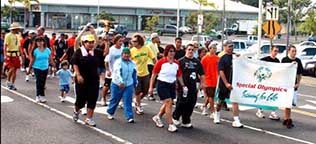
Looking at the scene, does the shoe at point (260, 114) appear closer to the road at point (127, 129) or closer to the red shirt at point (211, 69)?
the road at point (127, 129)

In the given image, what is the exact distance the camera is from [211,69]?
11.9 m

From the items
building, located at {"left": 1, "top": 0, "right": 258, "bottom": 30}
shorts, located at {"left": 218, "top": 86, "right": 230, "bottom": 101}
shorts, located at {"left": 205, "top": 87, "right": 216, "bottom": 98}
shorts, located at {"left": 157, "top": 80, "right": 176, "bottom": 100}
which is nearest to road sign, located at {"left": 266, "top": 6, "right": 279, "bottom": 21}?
shorts, located at {"left": 205, "top": 87, "right": 216, "bottom": 98}

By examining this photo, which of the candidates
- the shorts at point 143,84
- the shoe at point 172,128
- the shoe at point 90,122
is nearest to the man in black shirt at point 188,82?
the shoe at point 172,128

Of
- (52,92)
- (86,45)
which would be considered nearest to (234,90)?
(86,45)

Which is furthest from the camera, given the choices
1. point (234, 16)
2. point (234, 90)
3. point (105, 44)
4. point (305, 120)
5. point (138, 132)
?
point (234, 16)

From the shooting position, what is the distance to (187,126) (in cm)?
1075

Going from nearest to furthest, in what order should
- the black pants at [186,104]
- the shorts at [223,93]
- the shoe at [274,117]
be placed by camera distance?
1. the black pants at [186,104]
2. the shorts at [223,93]
3. the shoe at [274,117]

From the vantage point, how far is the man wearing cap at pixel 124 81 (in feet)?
35.6

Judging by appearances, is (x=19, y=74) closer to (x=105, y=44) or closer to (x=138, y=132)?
(x=105, y=44)

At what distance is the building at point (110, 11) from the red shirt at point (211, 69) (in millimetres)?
67431

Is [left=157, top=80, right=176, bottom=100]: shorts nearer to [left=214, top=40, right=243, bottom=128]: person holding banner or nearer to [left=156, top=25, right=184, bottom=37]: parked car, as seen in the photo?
[left=214, top=40, right=243, bottom=128]: person holding banner

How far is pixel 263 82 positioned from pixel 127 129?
3187 millimetres

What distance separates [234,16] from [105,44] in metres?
72.0

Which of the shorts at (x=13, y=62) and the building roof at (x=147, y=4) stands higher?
the building roof at (x=147, y=4)
